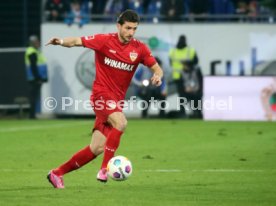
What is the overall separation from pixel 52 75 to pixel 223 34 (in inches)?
193

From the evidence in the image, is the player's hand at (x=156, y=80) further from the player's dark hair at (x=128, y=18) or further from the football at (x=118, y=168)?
the football at (x=118, y=168)

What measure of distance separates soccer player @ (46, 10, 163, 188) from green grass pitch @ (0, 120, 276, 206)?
353mm

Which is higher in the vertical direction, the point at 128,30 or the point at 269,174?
the point at 128,30

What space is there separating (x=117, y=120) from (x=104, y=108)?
227 mm

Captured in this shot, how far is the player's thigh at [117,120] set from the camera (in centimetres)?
1203

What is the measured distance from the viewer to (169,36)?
89.9 feet

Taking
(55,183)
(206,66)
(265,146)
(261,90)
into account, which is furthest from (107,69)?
(206,66)

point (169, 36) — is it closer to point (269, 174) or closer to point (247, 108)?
point (247, 108)

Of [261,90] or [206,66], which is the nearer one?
[261,90]

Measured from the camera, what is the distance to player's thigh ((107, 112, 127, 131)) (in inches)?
474

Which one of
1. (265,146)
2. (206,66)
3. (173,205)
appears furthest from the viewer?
(206,66)

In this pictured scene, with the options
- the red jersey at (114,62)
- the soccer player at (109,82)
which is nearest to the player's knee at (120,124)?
the soccer player at (109,82)

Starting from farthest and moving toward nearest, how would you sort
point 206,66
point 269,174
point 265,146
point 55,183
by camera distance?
point 206,66 → point 265,146 → point 269,174 → point 55,183

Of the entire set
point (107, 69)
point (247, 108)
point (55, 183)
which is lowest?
point (247, 108)
